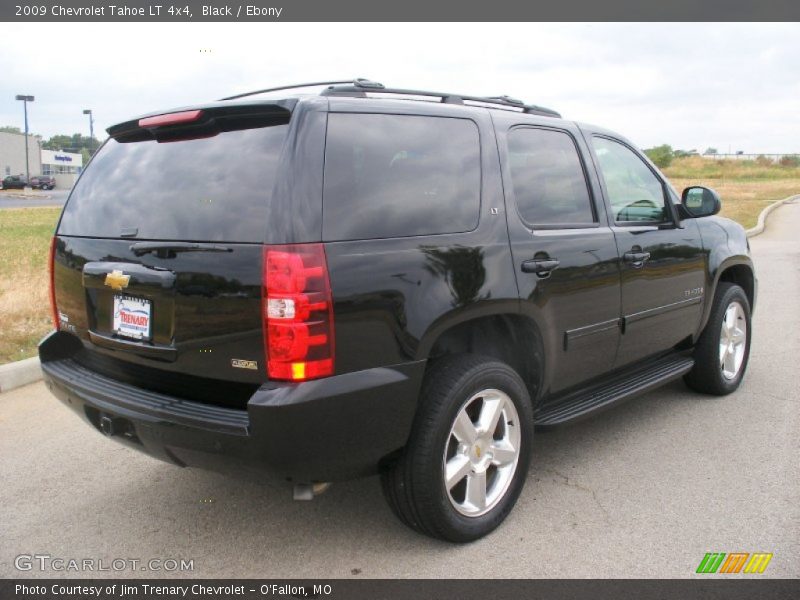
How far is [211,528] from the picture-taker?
3320 millimetres

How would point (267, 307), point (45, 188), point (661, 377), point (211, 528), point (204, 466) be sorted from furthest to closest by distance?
1. point (45, 188)
2. point (661, 377)
3. point (211, 528)
4. point (204, 466)
5. point (267, 307)

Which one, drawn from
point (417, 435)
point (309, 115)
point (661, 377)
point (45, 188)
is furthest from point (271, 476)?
point (45, 188)

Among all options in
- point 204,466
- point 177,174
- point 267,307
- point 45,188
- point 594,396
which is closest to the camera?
point 267,307

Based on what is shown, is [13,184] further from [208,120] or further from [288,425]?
[288,425]

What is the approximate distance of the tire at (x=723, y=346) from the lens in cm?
495

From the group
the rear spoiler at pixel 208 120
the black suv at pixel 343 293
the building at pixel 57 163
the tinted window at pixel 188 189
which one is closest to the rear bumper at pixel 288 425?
the black suv at pixel 343 293

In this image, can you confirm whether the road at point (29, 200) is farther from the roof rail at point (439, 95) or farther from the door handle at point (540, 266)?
the door handle at point (540, 266)

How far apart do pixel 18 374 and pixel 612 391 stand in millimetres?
4236

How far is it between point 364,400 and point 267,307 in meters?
0.50

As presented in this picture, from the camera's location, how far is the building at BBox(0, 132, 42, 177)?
7469 cm

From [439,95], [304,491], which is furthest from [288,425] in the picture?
[439,95]
